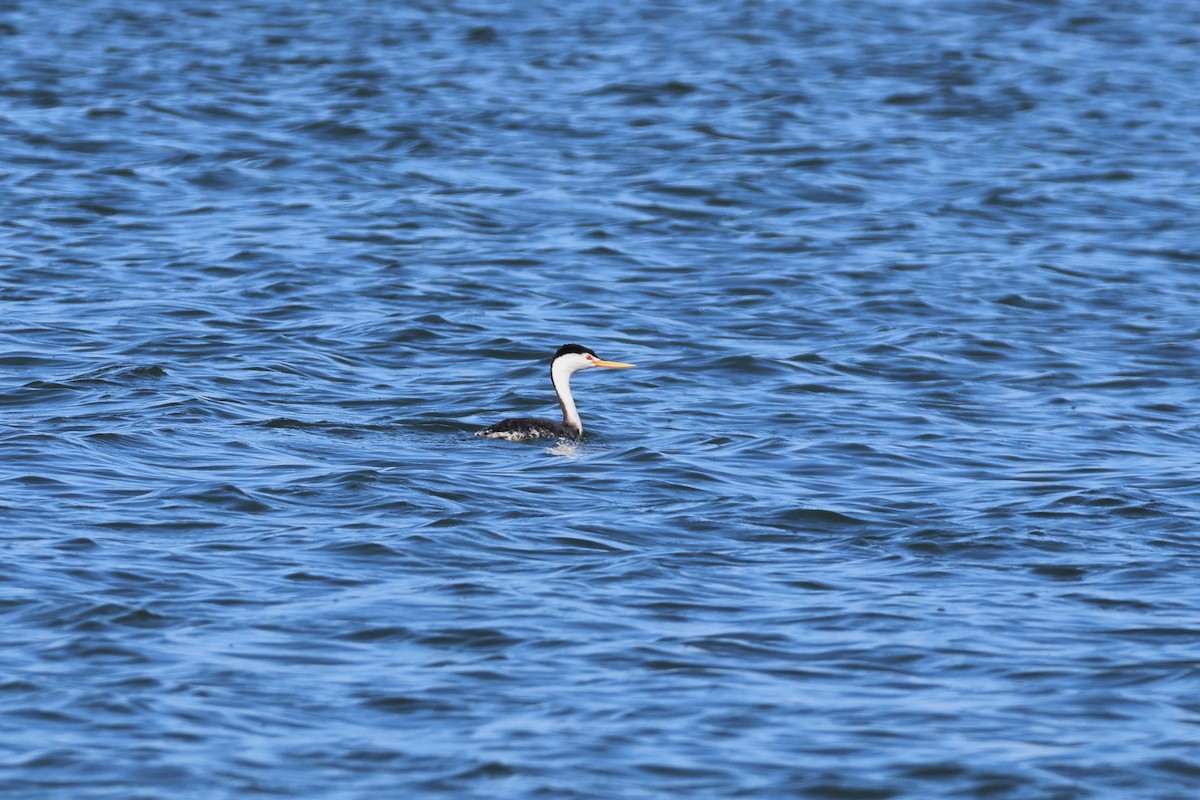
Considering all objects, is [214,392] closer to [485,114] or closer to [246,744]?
[246,744]

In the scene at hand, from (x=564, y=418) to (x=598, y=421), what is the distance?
0.62 meters

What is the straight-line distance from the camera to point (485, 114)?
31.1m

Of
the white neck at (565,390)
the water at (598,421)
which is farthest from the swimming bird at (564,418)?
the water at (598,421)

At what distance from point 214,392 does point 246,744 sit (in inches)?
320

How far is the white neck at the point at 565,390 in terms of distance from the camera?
1661 cm

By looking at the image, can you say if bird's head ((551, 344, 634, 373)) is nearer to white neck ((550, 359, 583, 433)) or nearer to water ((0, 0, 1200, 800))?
white neck ((550, 359, 583, 433))

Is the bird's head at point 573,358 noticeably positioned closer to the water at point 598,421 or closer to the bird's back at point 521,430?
the water at point 598,421

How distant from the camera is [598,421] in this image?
17250mm

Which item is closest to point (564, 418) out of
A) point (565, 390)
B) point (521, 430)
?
point (565, 390)

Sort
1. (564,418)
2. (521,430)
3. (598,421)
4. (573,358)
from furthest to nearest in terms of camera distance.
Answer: (598,421) → (573,358) → (564,418) → (521,430)

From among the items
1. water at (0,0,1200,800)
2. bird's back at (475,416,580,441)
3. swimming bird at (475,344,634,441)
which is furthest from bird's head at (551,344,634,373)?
bird's back at (475,416,580,441)

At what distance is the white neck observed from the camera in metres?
16.6

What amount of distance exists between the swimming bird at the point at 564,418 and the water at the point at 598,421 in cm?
27

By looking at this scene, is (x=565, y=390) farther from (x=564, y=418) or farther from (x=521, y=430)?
(x=521, y=430)
